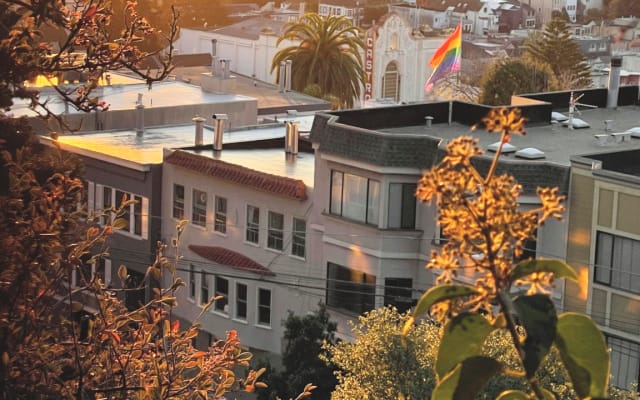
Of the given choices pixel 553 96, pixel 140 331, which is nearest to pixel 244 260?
pixel 553 96

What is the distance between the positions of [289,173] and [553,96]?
6328mm

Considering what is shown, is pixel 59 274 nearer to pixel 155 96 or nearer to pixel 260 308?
pixel 260 308

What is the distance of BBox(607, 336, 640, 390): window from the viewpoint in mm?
24188

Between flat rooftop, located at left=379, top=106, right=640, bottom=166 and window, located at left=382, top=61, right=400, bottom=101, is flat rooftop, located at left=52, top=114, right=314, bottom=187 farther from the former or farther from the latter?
window, located at left=382, top=61, right=400, bottom=101

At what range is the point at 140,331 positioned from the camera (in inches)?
300

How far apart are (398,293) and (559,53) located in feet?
170

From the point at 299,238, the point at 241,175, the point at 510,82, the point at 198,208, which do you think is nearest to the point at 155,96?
the point at 198,208

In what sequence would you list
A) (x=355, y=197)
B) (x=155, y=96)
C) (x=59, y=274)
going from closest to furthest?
(x=59, y=274)
(x=355, y=197)
(x=155, y=96)

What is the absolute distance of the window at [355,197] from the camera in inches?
1101

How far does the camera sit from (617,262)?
81.4ft

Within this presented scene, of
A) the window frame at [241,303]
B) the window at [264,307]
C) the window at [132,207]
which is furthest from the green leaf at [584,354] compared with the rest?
the window at [132,207]

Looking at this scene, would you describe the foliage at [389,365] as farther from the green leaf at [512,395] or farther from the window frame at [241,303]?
the green leaf at [512,395]

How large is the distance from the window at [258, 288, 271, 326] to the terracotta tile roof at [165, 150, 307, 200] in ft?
6.97

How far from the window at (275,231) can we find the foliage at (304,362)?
139 inches
